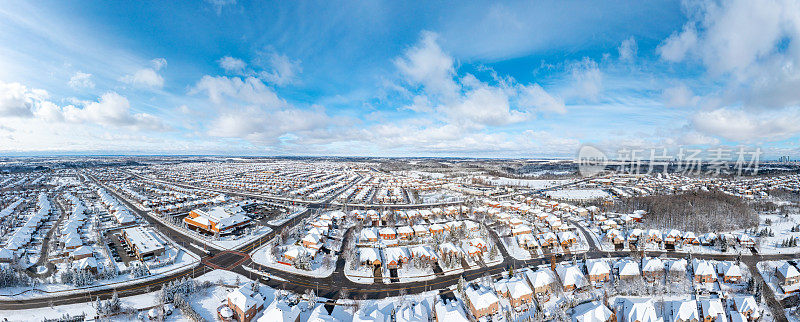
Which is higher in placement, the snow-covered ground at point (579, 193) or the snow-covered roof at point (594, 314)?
the snow-covered roof at point (594, 314)

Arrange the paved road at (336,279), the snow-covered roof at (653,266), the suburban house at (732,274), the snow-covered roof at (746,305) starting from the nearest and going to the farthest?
the snow-covered roof at (746,305)
the paved road at (336,279)
the suburban house at (732,274)
the snow-covered roof at (653,266)

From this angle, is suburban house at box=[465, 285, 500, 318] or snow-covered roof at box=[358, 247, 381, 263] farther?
snow-covered roof at box=[358, 247, 381, 263]

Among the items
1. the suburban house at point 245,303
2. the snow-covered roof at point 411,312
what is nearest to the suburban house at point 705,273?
the snow-covered roof at point 411,312

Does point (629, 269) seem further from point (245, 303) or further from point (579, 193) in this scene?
point (579, 193)

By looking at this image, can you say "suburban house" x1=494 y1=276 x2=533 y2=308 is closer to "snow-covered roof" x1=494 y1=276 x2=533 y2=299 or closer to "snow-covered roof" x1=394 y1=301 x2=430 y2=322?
"snow-covered roof" x1=494 y1=276 x2=533 y2=299

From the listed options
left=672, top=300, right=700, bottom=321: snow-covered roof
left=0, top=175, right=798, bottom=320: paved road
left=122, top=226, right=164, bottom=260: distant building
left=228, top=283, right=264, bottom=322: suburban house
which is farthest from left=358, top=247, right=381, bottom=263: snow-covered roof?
left=672, top=300, right=700, bottom=321: snow-covered roof

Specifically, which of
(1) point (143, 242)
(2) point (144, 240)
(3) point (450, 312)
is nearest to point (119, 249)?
(2) point (144, 240)

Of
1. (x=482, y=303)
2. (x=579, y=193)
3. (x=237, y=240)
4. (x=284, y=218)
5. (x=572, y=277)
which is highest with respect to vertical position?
(x=572, y=277)

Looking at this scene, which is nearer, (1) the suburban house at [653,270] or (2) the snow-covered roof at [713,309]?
(2) the snow-covered roof at [713,309]

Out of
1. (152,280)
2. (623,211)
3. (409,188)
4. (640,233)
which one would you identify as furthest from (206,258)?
(623,211)

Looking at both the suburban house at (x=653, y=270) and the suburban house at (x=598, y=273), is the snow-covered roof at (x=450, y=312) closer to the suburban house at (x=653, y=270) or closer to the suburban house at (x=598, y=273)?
the suburban house at (x=598, y=273)

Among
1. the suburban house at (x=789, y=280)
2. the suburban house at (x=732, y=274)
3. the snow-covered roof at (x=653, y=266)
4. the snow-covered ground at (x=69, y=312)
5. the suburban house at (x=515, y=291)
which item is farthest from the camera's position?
the snow-covered roof at (x=653, y=266)
